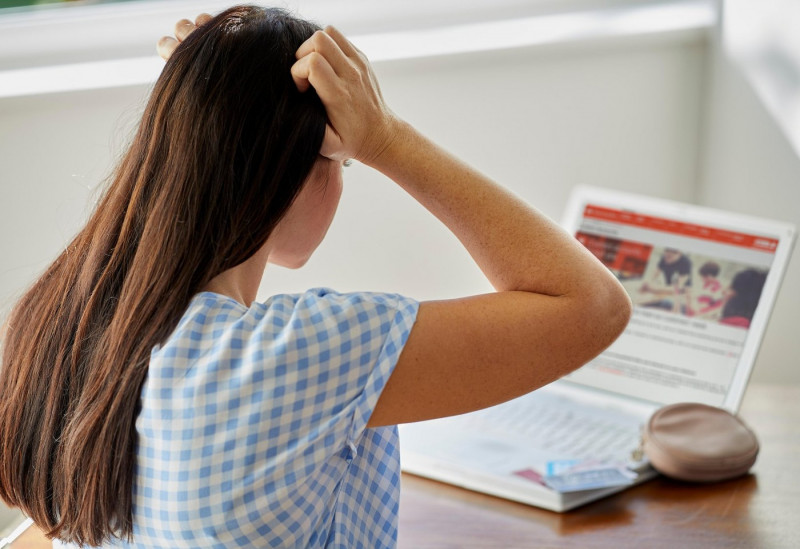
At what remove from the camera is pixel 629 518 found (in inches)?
43.5

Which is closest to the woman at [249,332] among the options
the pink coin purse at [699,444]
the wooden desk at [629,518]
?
the wooden desk at [629,518]

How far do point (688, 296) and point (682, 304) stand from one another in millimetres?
15

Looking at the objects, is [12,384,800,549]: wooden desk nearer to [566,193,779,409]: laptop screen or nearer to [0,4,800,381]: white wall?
[566,193,779,409]: laptop screen

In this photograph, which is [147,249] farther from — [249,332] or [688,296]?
[688,296]

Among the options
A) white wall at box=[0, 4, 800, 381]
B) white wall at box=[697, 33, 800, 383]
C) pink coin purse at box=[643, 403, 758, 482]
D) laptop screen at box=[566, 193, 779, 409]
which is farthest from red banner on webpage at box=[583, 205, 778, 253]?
white wall at box=[0, 4, 800, 381]

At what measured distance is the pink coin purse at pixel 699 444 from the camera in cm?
118

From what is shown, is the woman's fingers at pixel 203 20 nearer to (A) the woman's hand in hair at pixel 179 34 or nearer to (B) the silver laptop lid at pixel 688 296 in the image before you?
(A) the woman's hand in hair at pixel 179 34

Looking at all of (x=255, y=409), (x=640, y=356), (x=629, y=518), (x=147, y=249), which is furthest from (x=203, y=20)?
(x=640, y=356)

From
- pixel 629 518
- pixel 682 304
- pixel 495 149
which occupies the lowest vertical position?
pixel 629 518

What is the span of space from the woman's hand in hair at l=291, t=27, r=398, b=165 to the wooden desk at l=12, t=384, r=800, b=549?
440mm

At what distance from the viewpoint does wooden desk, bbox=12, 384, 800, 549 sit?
1.06 meters

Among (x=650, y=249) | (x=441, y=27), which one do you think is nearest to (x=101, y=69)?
(x=441, y=27)

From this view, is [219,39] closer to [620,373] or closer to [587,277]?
[587,277]

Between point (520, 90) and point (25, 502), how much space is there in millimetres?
1539
